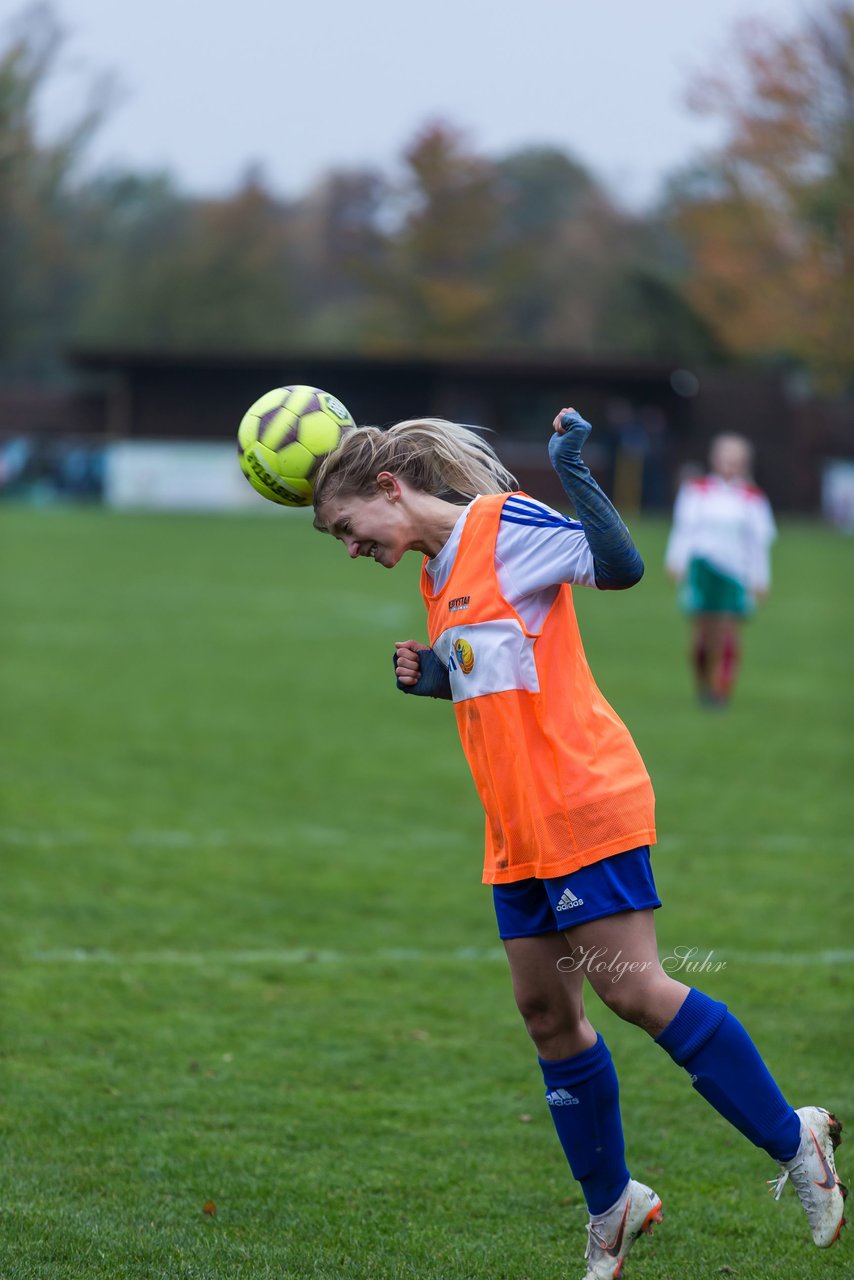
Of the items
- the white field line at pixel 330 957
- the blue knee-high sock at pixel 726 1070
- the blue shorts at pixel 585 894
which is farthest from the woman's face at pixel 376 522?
the white field line at pixel 330 957

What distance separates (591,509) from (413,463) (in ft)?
1.61

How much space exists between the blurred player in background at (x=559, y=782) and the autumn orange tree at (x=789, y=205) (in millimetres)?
42191

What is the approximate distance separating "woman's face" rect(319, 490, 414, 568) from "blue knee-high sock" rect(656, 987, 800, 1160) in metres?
1.16

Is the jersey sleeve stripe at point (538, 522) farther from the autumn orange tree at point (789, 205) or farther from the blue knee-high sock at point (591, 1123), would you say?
the autumn orange tree at point (789, 205)

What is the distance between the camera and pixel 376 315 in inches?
2704

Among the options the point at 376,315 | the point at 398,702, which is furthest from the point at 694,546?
the point at 376,315

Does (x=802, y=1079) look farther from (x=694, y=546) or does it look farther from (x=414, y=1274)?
(x=694, y=546)

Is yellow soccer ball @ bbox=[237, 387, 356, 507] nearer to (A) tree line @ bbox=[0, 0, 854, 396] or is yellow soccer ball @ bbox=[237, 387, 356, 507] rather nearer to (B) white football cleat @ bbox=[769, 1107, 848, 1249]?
(B) white football cleat @ bbox=[769, 1107, 848, 1249]

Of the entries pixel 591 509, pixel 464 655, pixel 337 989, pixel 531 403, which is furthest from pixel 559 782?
pixel 531 403

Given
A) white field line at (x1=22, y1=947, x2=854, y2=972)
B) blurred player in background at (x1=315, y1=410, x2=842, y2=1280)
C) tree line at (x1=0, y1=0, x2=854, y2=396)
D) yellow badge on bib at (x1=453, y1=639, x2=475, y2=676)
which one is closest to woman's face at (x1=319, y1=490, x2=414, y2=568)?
blurred player in background at (x1=315, y1=410, x2=842, y2=1280)

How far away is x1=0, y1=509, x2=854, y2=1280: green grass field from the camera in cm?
404

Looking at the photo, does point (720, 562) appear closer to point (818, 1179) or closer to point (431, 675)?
point (431, 675)

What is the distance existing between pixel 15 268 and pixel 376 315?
1487 centimetres

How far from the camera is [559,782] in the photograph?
352 cm
